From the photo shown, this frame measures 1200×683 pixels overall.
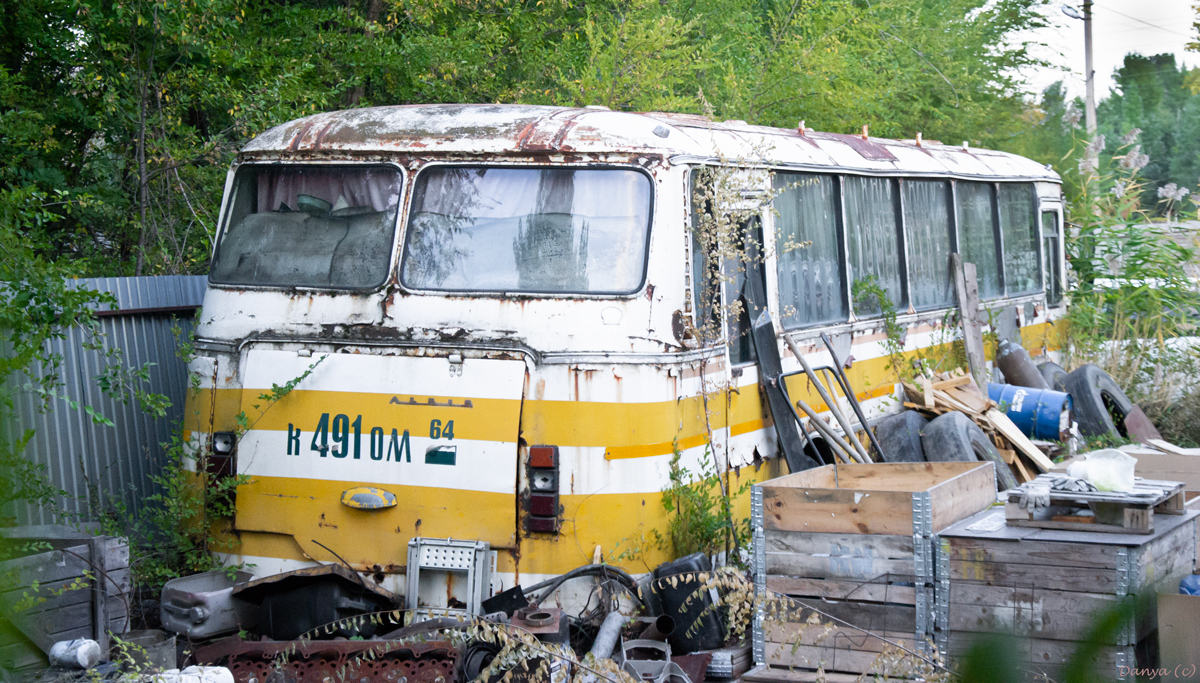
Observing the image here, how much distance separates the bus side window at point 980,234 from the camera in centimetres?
990

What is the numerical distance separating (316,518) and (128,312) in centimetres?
264

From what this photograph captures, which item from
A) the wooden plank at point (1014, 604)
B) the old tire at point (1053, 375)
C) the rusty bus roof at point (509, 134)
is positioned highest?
the rusty bus roof at point (509, 134)

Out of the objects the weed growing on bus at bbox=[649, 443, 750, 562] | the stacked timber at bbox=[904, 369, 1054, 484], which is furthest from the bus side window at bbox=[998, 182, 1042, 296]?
the weed growing on bus at bbox=[649, 443, 750, 562]

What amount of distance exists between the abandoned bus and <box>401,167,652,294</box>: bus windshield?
0.04 ft

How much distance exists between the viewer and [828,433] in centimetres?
647

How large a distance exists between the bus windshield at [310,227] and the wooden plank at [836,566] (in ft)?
8.08

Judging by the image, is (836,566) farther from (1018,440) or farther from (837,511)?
(1018,440)

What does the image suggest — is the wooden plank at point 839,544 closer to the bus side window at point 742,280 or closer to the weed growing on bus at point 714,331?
the weed growing on bus at point 714,331

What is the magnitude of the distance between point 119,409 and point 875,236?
5482 millimetres

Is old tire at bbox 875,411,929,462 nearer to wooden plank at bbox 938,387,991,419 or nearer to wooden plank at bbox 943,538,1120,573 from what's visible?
wooden plank at bbox 938,387,991,419

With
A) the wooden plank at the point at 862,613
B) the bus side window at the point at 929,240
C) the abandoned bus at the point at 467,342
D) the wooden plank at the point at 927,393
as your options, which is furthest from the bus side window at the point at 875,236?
the wooden plank at the point at 862,613

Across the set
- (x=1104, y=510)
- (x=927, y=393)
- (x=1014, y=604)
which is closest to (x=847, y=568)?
(x=1014, y=604)

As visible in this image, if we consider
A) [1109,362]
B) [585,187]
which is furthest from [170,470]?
[1109,362]

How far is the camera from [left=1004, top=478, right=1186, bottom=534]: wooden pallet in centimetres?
452
